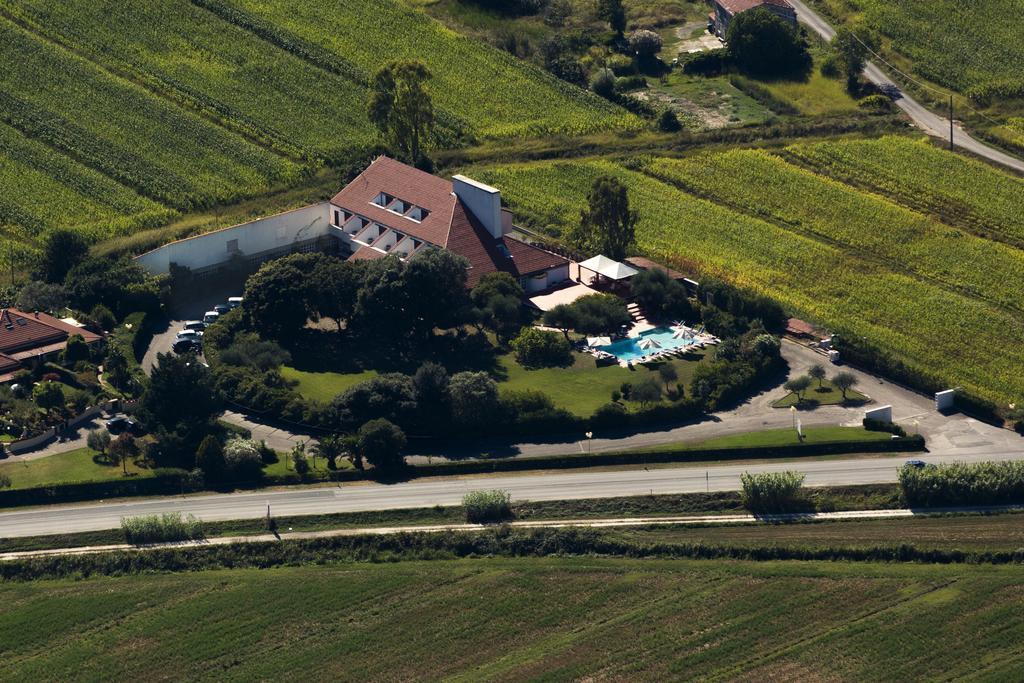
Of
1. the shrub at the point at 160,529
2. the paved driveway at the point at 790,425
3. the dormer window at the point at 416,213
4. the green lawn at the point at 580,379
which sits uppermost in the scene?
the dormer window at the point at 416,213

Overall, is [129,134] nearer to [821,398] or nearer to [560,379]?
[560,379]

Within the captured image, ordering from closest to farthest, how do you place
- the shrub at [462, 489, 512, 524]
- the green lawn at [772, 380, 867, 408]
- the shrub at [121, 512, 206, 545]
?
the shrub at [121, 512, 206, 545] < the shrub at [462, 489, 512, 524] < the green lawn at [772, 380, 867, 408]

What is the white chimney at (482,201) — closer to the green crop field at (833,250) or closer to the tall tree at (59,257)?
the green crop field at (833,250)

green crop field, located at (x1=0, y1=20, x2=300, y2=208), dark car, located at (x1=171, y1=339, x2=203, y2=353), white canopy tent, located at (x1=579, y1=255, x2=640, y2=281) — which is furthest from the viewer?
green crop field, located at (x1=0, y1=20, x2=300, y2=208)

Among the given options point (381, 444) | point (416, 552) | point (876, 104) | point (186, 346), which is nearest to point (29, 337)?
point (186, 346)

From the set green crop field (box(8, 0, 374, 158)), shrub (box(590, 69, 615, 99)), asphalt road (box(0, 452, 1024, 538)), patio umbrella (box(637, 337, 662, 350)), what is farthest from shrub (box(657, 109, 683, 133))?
asphalt road (box(0, 452, 1024, 538))

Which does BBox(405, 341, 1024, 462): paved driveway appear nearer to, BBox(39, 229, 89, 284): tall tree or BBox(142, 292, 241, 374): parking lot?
BBox(142, 292, 241, 374): parking lot

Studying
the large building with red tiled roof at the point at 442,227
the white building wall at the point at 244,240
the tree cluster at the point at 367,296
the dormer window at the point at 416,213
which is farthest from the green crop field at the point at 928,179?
the white building wall at the point at 244,240
